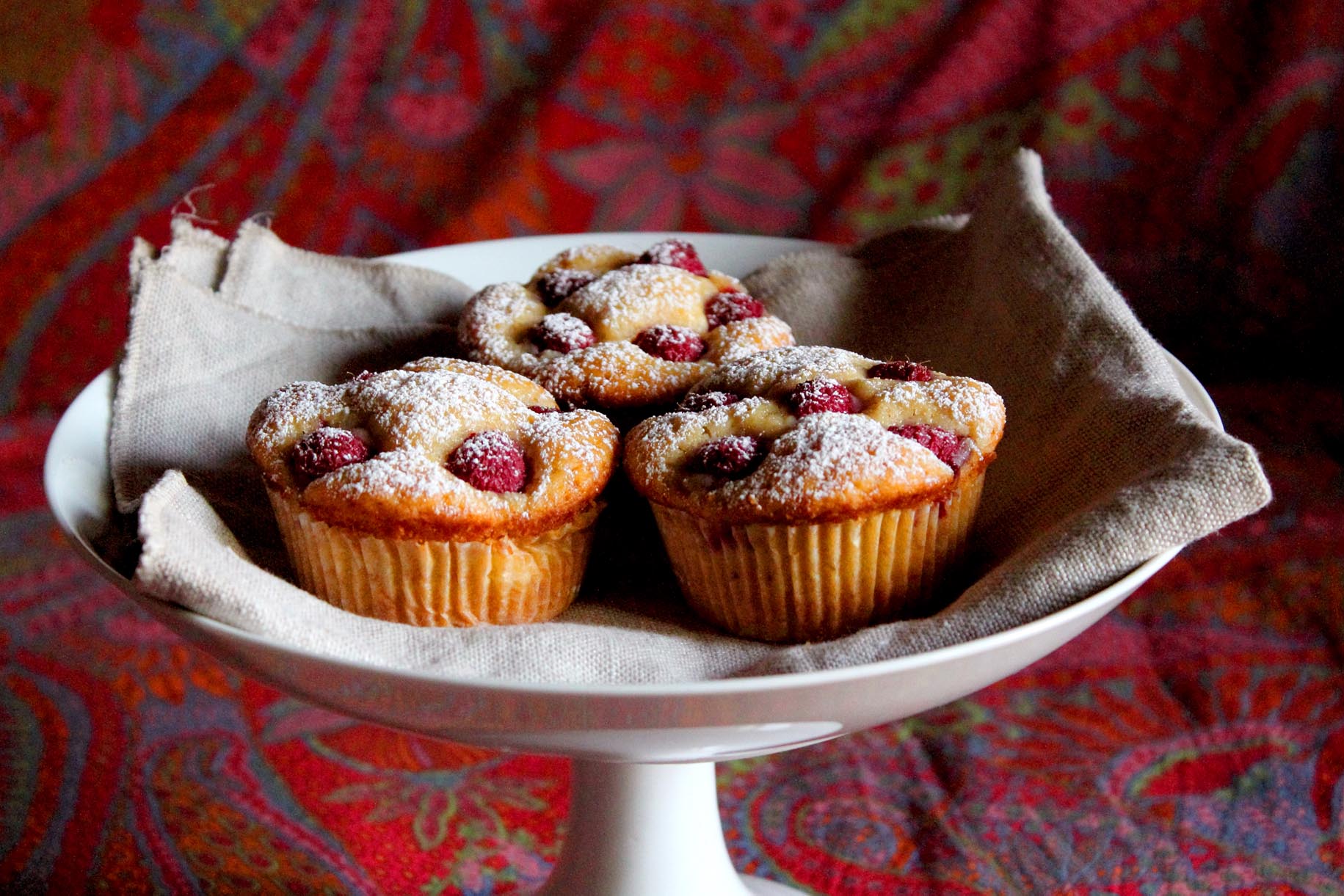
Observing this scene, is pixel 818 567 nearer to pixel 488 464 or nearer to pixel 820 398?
pixel 820 398

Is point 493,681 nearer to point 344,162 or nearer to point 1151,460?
point 1151,460

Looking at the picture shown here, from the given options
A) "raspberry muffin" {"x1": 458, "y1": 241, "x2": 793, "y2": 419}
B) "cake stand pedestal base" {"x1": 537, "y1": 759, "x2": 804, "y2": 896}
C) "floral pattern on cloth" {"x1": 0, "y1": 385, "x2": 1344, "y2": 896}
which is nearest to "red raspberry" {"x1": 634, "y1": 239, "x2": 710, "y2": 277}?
"raspberry muffin" {"x1": 458, "y1": 241, "x2": 793, "y2": 419}

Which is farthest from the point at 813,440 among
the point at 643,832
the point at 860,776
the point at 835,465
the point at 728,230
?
the point at 728,230

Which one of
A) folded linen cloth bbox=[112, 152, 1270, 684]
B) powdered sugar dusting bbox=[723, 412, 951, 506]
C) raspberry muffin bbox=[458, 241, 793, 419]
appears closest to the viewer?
folded linen cloth bbox=[112, 152, 1270, 684]

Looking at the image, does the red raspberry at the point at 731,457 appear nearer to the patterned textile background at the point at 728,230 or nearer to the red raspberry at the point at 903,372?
the red raspberry at the point at 903,372

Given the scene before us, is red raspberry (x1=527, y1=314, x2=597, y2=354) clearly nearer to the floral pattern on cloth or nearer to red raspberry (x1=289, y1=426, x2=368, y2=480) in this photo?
A: red raspberry (x1=289, y1=426, x2=368, y2=480)

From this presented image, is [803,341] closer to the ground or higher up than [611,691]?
closer to the ground
